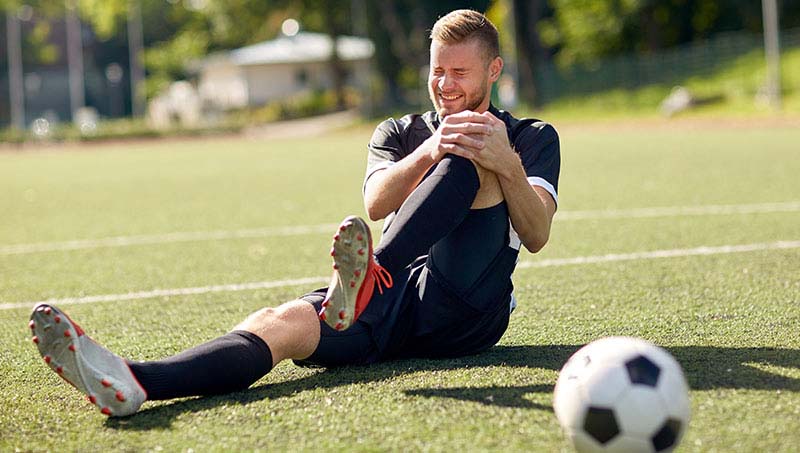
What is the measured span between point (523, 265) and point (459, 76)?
2980 millimetres

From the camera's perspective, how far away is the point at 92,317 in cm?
562

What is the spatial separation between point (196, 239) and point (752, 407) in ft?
20.9

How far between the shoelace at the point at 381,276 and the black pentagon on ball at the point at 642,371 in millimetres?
1043

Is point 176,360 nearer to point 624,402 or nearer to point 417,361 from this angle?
point 417,361

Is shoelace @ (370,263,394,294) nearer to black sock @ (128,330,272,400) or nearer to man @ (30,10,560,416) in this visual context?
man @ (30,10,560,416)

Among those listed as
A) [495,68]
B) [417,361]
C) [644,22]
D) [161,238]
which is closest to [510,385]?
[417,361]

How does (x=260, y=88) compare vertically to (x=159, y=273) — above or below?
above

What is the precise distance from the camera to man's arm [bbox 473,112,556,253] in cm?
368

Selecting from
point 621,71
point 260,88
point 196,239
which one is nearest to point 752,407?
point 196,239

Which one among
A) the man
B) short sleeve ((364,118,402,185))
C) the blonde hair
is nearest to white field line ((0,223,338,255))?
short sleeve ((364,118,402,185))

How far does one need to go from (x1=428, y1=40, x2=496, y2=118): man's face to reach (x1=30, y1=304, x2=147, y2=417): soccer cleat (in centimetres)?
163

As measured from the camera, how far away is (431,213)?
3646mm

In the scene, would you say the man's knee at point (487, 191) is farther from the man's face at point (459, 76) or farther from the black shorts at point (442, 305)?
the man's face at point (459, 76)

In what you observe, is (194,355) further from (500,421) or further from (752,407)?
(752,407)
